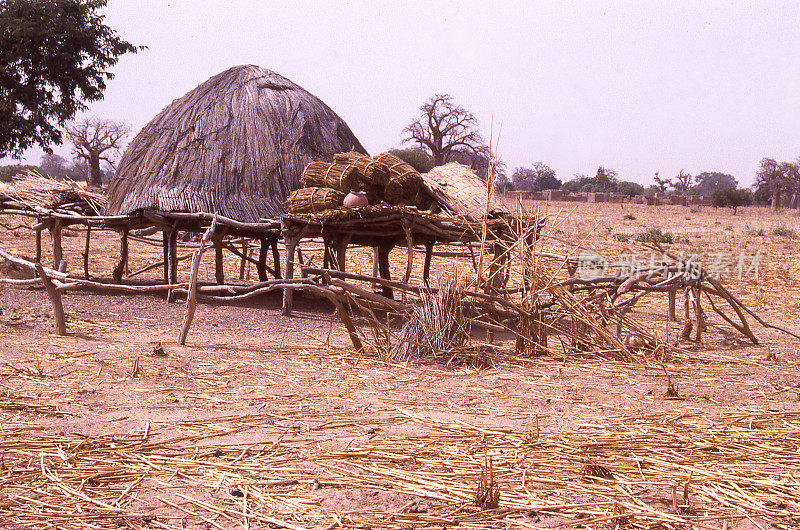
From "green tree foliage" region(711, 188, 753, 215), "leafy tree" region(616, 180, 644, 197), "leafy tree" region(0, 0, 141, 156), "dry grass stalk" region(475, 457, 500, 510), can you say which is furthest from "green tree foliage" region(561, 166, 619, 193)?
"dry grass stalk" region(475, 457, 500, 510)

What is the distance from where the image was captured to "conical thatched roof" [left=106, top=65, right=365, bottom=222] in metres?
11.3

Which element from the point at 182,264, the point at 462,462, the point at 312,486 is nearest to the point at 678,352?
the point at 462,462

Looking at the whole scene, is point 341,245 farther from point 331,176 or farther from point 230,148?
point 230,148

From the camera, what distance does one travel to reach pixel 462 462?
3752 mm

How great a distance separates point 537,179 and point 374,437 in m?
56.4

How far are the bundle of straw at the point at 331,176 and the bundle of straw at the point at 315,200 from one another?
16cm

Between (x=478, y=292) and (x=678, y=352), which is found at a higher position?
(x=478, y=292)

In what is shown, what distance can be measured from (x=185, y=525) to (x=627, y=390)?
3.76 m

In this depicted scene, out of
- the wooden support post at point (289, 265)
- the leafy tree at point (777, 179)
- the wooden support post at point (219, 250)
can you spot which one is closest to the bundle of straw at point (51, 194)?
the wooden support post at point (219, 250)

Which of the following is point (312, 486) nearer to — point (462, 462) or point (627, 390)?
point (462, 462)

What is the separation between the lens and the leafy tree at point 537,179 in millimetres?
57553

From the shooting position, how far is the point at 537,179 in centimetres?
5903

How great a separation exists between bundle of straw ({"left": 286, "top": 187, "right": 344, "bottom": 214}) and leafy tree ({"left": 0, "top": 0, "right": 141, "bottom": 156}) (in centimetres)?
1238

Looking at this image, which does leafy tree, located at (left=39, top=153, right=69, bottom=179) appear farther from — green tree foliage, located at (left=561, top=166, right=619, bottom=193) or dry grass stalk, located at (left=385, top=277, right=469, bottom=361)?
dry grass stalk, located at (left=385, top=277, right=469, bottom=361)
